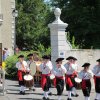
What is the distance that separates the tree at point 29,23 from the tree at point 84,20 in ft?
53.2

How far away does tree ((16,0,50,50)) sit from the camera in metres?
59.7

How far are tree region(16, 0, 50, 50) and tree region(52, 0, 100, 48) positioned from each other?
16215mm

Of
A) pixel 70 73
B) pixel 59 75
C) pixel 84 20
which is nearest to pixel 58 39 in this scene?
pixel 70 73

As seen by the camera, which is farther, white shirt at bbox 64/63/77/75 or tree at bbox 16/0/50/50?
tree at bbox 16/0/50/50

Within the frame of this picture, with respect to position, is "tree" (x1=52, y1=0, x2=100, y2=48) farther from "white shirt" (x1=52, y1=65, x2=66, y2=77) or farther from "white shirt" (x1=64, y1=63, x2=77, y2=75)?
"white shirt" (x1=52, y1=65, x2=66, y2=77)

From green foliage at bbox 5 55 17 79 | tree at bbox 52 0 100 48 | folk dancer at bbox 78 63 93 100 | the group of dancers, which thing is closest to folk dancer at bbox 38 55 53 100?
the group of dancers

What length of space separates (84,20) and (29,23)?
73.3 ft

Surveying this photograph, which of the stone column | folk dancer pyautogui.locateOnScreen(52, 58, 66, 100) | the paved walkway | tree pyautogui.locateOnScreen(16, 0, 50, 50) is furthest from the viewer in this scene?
tree pyautogui.locateOnScreen(16, 0, 50, 50)

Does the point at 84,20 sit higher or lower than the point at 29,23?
higher

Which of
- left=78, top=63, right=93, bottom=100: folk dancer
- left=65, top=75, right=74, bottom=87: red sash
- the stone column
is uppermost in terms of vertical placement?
the stone column

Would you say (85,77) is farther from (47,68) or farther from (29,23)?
(29,23)

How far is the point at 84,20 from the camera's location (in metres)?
39.4

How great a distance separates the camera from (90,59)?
2347 centimetres

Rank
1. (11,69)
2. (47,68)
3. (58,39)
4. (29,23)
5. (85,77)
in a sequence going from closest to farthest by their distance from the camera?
1. (85,77)
2. (47,68)
3. (58,39)
4. (11,69)
5. (29,23)
